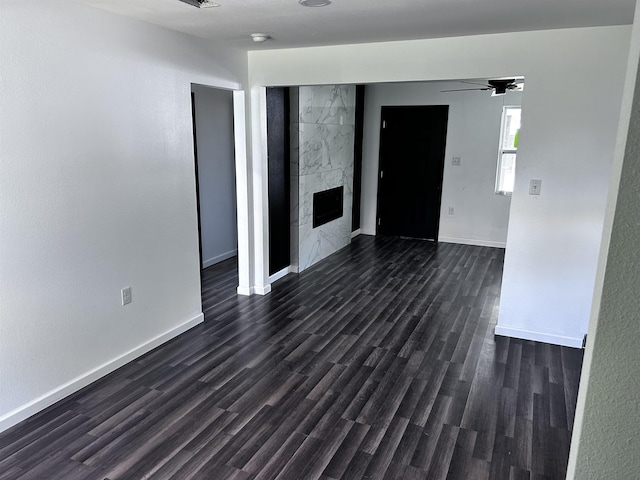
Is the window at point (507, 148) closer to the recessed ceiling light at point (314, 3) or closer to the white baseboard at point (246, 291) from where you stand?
the white baseboard at point (246, 291)

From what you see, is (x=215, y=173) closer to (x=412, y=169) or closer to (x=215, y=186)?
(x=215, y=186)

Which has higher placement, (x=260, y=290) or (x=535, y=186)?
(x=535, y=186)

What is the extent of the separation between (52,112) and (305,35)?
6.06 ft

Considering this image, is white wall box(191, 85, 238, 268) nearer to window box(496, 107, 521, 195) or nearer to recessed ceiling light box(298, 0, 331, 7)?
recessed ceiling light box(298, 0, 331, 7)

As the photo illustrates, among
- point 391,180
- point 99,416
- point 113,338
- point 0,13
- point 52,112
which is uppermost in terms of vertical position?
point 0,13

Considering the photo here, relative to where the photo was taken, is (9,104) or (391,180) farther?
(391,180)

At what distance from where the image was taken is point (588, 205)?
3441 mm

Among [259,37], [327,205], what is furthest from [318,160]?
[259,37]

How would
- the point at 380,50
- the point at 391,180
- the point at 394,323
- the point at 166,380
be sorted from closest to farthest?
the point at 166,380 < the point at 380,50 < the point at 394,323 < the point at 391,180

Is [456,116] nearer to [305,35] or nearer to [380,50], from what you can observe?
[380,50]

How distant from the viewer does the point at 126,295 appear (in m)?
3.23

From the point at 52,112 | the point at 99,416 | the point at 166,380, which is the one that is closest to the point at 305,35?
the point at 52,112

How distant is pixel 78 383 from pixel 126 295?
2.09ft

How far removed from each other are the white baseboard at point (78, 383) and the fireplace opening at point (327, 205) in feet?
8.24
